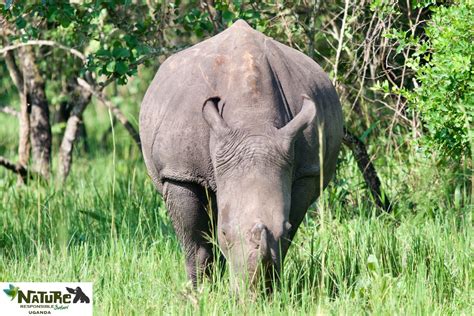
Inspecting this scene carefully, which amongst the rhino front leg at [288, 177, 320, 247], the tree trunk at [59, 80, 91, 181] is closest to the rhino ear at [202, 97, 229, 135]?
the rhino front leg at [288, 177, 320, 247]

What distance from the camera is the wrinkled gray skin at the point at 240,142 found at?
15.9 feet

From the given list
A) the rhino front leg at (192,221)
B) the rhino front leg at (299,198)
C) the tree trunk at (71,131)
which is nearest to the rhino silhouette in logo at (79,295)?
the rhino front leg at (192,221)

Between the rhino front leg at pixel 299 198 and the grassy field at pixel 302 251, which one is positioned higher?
the rhino front leg at pixel 299 198

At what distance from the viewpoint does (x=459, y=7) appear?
21.1ft

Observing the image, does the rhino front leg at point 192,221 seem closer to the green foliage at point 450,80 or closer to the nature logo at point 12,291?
the nature logo at point 12,291

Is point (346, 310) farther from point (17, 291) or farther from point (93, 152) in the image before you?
point (93, 152)

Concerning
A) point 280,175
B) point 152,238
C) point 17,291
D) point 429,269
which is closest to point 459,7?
point 429,269

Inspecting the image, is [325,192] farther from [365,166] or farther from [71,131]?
[71,131]

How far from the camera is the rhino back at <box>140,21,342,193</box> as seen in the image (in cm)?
522

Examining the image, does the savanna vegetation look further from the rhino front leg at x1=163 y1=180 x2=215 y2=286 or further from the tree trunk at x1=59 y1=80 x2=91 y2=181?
the rhino front leg at x1=163 y1=180 x2=215 y2=286

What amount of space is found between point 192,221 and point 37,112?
15.6 ft

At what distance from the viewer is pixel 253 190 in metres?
4.88

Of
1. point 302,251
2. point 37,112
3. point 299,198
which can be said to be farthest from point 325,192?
point 37,112

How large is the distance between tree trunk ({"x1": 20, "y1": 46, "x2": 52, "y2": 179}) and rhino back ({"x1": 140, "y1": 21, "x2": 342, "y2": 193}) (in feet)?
13.8
